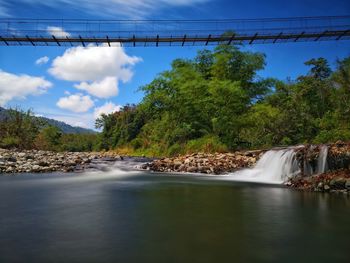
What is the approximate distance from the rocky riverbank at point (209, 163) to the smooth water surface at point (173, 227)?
382 inches

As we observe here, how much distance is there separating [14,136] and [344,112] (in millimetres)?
34763

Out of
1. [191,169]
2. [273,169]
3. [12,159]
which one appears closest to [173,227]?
[273,169]

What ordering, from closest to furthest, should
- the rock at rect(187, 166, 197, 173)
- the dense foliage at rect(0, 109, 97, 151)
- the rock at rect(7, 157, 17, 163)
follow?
the rock at rect(187, 166, 197, 173) → the rock at rect(7, 157, 17, 163) → the dense foliage at rect(0, 109, 97, 151)

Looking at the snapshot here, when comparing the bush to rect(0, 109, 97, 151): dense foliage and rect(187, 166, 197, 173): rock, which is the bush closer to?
rect(187, 166, 197, 173): rock

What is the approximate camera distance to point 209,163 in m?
25.0

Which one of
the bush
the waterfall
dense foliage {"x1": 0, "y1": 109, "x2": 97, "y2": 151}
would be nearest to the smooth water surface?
the waterfall

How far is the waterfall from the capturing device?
53.6 ft

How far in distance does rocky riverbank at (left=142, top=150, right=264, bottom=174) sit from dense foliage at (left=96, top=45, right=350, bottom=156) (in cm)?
481

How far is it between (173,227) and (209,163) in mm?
16955

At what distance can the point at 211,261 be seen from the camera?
5.80m

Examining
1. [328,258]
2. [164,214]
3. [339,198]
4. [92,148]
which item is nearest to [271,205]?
[339,198]

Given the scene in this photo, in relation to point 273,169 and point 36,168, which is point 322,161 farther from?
point 36,168

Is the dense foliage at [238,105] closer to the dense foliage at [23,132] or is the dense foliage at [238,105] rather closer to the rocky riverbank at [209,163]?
the rocky riverbank at [209,163]

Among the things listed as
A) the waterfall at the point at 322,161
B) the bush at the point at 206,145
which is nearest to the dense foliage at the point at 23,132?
the bush at the point at 206,145
